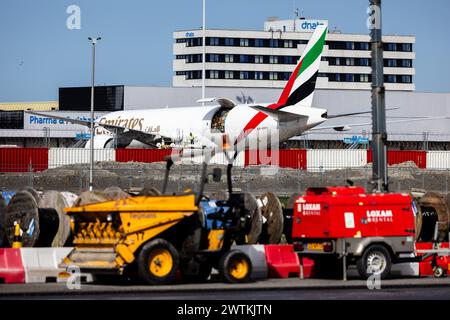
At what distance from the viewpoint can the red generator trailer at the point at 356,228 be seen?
19.2 metres

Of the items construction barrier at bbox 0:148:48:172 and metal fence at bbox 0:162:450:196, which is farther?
construction barrier at bbox 0:148:48:172

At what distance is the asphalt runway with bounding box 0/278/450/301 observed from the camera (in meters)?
16.0

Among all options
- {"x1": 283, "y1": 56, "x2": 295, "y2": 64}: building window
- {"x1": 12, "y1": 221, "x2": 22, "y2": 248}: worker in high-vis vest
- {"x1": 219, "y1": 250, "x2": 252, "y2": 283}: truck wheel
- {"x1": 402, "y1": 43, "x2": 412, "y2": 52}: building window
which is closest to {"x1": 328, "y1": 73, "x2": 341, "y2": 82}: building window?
{"x1": 283, "y1": 56, "x2": 295, "y2": 64}: building window

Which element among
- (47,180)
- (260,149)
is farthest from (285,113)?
A: (47,180)

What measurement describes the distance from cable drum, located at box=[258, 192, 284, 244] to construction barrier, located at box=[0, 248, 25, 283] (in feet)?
19.8

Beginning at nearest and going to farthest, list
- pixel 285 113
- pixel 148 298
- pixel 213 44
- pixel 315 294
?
pixel 148 298 < pixel 315 294 < pixel 285 113 < pixel 213 44

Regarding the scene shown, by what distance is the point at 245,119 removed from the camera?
183 feet

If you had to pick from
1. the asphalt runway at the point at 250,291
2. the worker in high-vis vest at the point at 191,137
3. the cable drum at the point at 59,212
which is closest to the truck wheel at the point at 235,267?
the asphalt runway at the point at 250,291

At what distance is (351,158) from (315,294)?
43831 mm

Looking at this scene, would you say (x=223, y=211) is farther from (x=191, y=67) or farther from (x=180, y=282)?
(x=191, y=67)

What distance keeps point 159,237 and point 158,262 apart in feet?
1.70

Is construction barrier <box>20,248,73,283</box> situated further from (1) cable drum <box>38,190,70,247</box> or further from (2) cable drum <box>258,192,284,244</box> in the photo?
(2) cable drum <box>258,192,284,244</box>

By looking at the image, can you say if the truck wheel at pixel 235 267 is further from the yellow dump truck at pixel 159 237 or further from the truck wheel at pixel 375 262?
the truck wheel at pixel 375 262

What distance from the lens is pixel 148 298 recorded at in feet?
51.1
